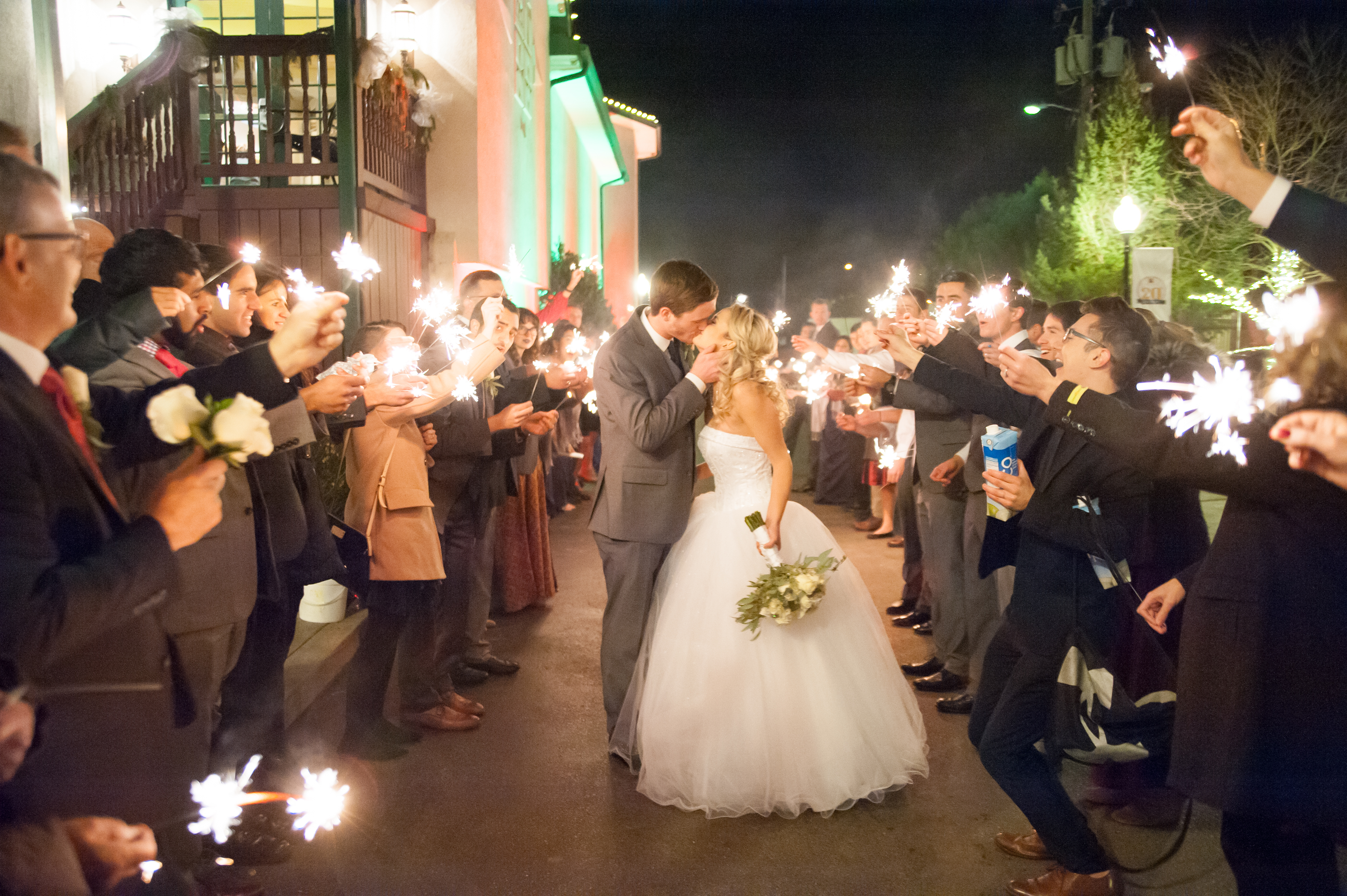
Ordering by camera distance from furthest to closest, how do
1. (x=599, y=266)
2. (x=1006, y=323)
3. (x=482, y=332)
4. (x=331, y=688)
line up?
(x=599, y=266) → (x=1006, y=323) → (x=331, y=688) → (x=482, y=332)

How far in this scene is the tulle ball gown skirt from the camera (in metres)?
4.06

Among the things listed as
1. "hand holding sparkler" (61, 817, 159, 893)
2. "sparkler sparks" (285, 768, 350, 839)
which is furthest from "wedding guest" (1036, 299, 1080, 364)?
"hand holding sparkler" (61, 817, 159, 893)

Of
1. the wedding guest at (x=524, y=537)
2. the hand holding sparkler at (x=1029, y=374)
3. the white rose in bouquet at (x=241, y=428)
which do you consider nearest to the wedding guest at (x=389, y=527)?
the wedding guest at (x=524, y=537)

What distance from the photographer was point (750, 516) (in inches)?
169

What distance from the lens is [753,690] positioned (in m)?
4.13

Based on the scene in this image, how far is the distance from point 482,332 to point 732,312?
1.25 metres

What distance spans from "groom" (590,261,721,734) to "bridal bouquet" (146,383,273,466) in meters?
2.53

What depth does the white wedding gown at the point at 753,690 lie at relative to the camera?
4.06 meters

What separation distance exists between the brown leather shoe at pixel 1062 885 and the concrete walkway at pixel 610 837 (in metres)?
0.12

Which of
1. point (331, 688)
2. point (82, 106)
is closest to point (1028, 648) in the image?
point (331, 688)

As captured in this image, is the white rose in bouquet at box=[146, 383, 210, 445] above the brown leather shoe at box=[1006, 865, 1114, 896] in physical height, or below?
above

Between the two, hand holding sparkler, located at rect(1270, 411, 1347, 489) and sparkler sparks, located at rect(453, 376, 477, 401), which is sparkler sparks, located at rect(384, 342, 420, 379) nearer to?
sparkler sparks, located at rect(453, 376, 477, 401)

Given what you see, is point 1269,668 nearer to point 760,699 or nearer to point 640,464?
point 760,699

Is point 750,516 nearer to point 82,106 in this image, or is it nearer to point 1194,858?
point 1194,858
